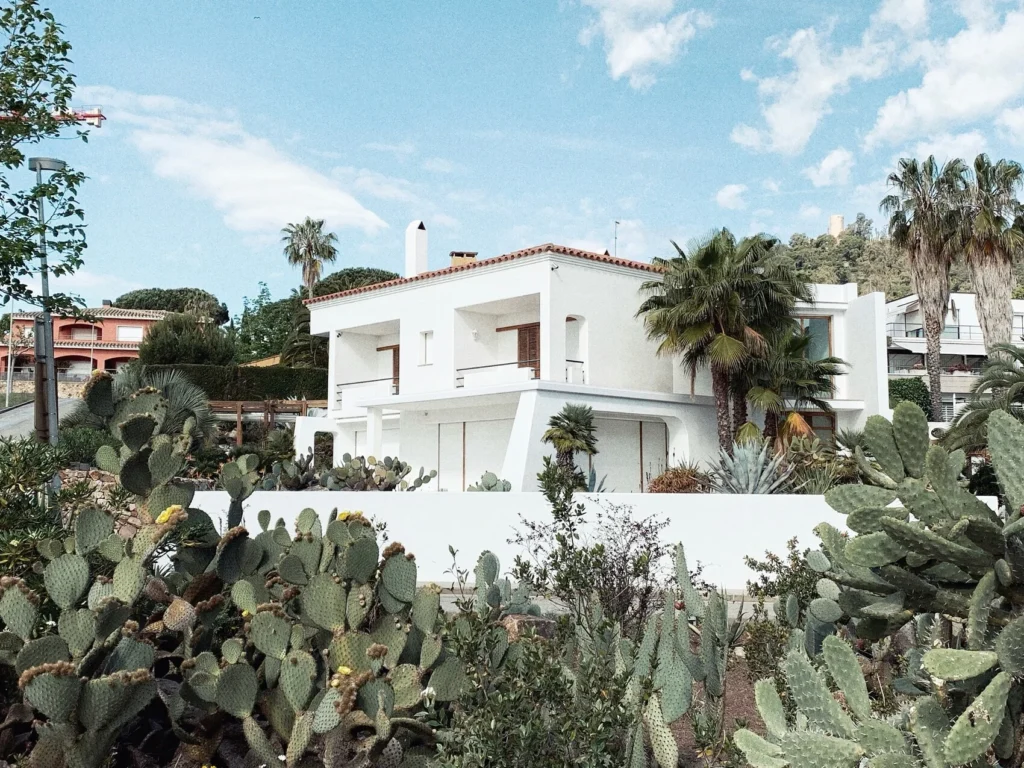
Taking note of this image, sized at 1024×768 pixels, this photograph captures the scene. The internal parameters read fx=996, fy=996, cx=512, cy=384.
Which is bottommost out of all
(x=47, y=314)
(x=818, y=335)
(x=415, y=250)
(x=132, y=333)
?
(x=47, y=314)

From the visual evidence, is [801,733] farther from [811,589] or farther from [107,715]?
[811,589]

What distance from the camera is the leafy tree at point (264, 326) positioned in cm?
6538

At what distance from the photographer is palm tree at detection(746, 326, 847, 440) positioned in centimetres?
2552

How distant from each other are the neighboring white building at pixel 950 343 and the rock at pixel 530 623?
130 ft

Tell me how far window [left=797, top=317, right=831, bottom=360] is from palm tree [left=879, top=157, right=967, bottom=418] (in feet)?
15.8

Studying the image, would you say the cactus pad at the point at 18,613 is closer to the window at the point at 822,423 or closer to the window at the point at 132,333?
the window at the point at 822,423

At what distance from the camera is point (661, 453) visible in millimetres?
27875

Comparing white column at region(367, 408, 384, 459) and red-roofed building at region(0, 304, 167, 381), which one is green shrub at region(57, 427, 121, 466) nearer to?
white column at region(367, 408, 384, 459)

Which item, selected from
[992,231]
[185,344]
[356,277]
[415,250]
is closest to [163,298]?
[356,277]

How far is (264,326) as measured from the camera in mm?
68312

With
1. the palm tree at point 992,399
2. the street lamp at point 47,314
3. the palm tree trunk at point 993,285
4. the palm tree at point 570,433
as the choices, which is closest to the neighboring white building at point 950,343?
the palm tree trunk at point 993,285

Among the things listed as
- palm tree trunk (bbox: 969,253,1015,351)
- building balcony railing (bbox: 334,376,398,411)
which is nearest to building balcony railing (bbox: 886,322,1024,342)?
palm tree trunk (bbox: 969,253,1015,351)

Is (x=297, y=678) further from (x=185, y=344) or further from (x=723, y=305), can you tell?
(x=185, y=344)

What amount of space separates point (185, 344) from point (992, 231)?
36586 mm
